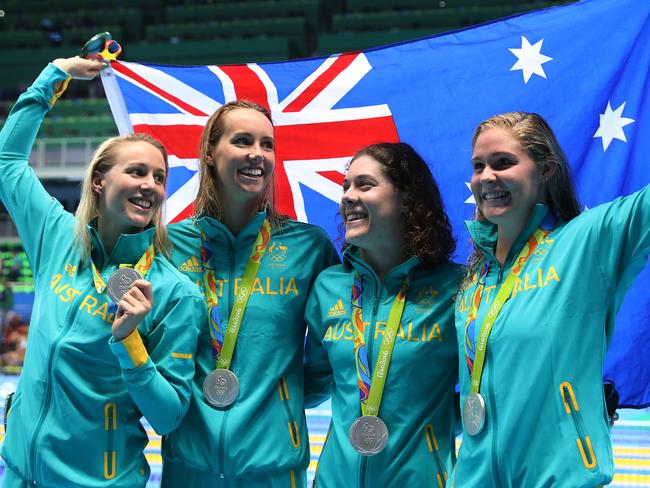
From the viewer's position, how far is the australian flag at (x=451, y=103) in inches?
116

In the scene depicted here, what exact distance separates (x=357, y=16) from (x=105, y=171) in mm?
20445

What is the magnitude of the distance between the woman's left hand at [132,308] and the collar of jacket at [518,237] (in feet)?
3.28

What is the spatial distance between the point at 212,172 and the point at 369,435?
44.9 inches

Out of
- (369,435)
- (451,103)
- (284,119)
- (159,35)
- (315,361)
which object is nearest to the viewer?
(369,435)

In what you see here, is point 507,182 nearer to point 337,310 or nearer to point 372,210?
point 372,210

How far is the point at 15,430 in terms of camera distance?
7.76 ft

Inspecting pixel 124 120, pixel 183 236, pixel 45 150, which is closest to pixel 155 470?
pixel 124 120

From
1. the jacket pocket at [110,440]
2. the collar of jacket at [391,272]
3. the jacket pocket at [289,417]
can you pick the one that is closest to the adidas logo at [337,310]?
the collar of jacket at [391,272]

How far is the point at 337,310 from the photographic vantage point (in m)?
2.52

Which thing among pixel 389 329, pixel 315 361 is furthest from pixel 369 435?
pixel 315 361

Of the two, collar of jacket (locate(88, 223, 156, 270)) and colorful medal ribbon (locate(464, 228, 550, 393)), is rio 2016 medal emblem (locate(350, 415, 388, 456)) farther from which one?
collar of jacket (locate(88, 223, 156, 270))

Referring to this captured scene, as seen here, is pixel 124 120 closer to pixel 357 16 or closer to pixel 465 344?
pixel 465 344

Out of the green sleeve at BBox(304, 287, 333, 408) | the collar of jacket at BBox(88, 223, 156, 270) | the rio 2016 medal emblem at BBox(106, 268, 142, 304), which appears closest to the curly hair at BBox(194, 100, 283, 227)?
the collar of jacket at BBox(88, 223, 156, 270)

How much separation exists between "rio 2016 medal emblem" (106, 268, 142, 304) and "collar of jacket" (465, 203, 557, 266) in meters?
1.03
